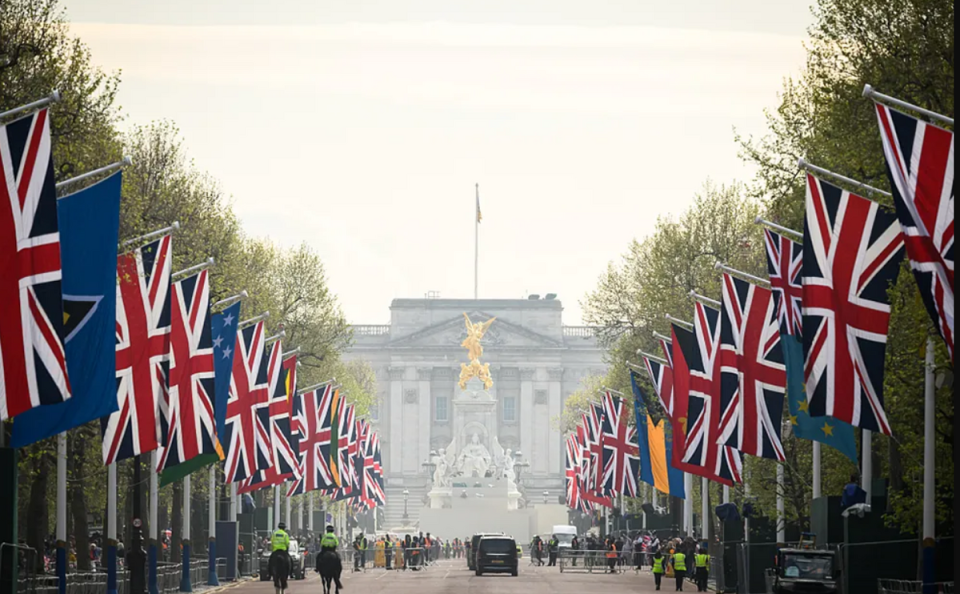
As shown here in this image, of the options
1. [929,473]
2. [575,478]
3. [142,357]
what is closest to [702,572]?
[929,473]

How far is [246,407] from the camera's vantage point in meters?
48.2

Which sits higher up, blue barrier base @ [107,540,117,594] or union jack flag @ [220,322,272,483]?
union jack flag @ [220,322,272,483]

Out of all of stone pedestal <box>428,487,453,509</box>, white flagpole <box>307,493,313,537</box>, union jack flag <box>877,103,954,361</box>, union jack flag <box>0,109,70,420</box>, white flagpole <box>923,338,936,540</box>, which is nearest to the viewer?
union jack flag <box>877,103,954,361</box>

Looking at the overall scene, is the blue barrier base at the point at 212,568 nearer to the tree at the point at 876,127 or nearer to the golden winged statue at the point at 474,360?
the tree at the point at 876,127

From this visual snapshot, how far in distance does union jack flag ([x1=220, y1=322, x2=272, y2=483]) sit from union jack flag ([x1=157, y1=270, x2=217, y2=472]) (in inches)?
249

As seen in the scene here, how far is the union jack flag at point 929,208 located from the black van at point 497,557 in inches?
1823

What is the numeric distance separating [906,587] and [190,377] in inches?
614

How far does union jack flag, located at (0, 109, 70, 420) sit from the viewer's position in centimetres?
2616

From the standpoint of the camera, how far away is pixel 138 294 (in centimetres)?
3719

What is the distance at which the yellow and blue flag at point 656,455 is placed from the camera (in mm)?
59287

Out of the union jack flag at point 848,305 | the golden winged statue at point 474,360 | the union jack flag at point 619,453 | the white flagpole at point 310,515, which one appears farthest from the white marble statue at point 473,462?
the union jack flag at point 848,305

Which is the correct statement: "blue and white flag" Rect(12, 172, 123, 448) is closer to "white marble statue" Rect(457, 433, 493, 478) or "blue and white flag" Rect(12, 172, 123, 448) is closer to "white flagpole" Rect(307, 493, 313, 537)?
"white flagpole" Rect(307, 493, 313, 537)

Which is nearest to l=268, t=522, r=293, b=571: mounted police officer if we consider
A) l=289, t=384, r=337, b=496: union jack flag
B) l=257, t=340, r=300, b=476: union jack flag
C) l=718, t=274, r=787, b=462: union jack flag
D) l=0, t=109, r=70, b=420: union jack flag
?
l=257, t=340, r=300, b=476: union jack flag

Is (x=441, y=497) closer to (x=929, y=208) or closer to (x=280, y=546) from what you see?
(x=280, y=546)
